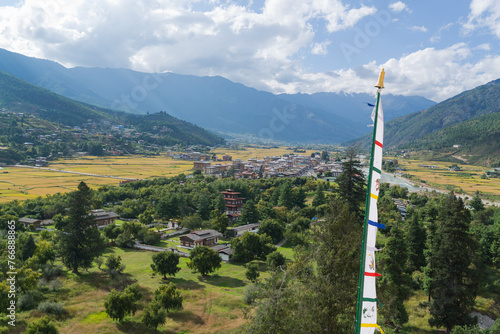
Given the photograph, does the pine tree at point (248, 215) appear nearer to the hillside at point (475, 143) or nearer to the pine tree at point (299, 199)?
the pine tree at point (299, 199)

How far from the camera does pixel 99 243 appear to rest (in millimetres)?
26016

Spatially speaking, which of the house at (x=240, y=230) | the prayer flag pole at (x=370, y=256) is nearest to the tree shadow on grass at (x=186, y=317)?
the prayer flag pole at (x=370, y=256)

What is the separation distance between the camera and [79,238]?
83.1ft

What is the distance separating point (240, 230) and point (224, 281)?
1474cm

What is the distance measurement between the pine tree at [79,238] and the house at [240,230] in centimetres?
1659

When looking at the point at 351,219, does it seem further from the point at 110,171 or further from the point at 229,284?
the point at 110,171

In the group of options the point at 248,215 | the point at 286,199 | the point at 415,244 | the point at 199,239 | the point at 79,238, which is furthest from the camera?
the point at 286,199

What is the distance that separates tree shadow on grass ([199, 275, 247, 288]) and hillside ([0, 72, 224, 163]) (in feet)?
277

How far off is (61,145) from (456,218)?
119732 mm

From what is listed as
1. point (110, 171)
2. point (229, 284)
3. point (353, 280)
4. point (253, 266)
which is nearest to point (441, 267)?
point (353, 280)

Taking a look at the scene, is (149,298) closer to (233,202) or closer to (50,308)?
(50,308)

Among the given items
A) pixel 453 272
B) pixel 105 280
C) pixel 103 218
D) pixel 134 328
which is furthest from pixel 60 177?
pixel 453 272

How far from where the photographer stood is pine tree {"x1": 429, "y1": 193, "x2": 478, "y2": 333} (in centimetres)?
1527

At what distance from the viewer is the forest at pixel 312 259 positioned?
840 centimetres
